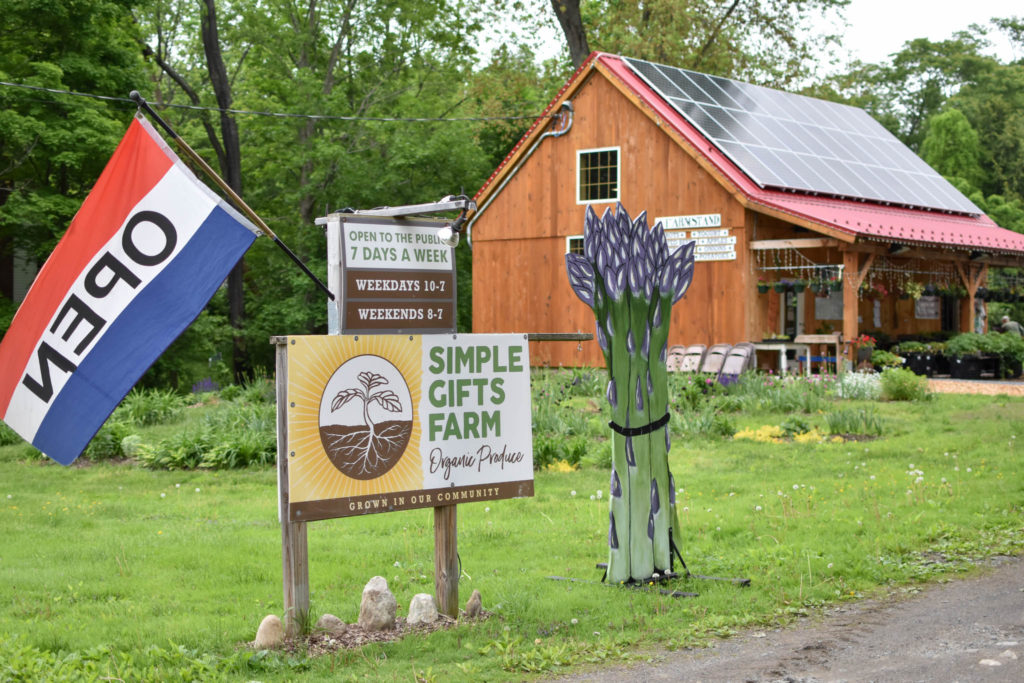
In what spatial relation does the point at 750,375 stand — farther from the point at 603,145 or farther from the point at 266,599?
the point at 266,599

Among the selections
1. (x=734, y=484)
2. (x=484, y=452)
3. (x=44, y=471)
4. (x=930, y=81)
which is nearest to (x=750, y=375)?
(x=734, y=484)

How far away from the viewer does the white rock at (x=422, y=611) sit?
6.76 meters

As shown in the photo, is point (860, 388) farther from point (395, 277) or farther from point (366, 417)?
point (366, 417)

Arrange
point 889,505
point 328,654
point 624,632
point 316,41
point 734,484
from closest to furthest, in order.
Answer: point 328,654
point 624,632
point 889,505
point 734,484
point 316,41

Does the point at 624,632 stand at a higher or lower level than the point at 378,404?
lower

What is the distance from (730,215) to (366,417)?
19269mm

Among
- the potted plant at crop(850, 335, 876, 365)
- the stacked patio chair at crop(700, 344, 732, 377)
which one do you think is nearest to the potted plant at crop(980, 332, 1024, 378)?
the potted plant at crop(850, 335, 876, 365)

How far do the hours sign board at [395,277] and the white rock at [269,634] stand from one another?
5.60 ft

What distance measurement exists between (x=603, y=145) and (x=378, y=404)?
21.4 metres

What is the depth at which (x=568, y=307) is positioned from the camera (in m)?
27.6

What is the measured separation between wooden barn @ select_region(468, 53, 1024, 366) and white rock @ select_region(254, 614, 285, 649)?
58.5ft

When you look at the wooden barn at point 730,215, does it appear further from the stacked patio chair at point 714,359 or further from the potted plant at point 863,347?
the stacked patio chair at point 714,359

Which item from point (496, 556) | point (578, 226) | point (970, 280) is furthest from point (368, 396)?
point (970, 280)

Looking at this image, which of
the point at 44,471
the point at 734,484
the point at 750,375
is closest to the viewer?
the point at 734,484
